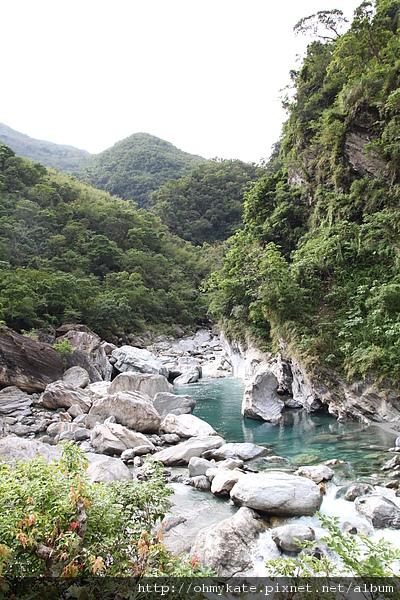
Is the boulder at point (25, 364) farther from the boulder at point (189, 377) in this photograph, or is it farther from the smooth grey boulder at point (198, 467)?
the smooth grey boulder at point (198, 467)

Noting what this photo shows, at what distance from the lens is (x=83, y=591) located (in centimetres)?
275

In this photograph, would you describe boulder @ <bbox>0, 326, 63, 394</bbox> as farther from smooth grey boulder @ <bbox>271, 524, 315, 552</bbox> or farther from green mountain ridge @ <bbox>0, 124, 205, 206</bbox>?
green mountain ridge @ <bbox>0, 124, 205, 206</bbox>

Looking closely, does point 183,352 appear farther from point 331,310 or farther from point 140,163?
point 140,163

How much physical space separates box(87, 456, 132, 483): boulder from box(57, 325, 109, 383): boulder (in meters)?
13.0

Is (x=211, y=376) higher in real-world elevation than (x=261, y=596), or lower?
lower

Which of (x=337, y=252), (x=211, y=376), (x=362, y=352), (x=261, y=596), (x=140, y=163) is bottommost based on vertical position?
(x=211, y=376)

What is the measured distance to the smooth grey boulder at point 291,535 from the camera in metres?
5.21

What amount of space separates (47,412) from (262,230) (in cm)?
1415

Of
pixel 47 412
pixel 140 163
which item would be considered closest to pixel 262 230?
pixel 47 412

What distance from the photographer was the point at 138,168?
8519 centimetres

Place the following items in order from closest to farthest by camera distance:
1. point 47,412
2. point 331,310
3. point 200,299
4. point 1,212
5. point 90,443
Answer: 1. point 90,443
2. point 331,310
3. point 47,412
4. point 1,212
5. point 200,299

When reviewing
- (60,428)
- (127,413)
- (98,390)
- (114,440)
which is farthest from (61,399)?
(114,440)

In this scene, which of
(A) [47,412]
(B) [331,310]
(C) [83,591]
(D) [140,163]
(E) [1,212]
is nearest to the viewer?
(C) [83,591]

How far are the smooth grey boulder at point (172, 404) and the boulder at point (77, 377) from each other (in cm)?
614
